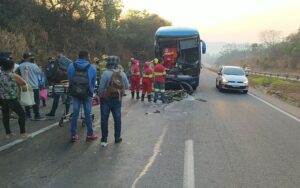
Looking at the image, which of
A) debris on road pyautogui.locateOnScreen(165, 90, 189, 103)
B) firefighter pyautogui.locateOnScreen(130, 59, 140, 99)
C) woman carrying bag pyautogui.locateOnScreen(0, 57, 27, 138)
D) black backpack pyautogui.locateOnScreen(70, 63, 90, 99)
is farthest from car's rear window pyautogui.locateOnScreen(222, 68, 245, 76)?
woman carrying bag pyautogui.locateOnScreen(0, 57, 27, 138)

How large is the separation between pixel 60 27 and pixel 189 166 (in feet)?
83.7

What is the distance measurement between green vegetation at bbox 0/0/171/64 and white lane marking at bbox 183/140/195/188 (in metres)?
13.2

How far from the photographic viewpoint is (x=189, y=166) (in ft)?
24.1

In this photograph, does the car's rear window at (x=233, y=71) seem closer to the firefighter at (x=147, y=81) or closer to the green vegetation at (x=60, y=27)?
the firefighter at (x=147, y=81)

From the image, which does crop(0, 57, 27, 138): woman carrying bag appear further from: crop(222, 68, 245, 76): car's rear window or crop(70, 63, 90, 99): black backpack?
crop(222, 68, 245, 76): car's rear window

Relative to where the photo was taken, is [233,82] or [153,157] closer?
[153,157]

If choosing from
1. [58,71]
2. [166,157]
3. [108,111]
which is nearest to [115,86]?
[108,111]

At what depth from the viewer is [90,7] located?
115 ft

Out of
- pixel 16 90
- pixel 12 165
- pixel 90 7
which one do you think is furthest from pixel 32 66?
pixel 90 7

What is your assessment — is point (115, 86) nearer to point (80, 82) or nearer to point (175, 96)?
point (80, 82)

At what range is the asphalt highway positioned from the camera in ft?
21.4

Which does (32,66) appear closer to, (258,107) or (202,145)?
(202,145)

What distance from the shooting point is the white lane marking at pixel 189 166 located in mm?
6400

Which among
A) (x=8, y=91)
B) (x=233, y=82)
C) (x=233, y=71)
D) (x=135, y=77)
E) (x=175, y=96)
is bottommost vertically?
(x=175, y=96)
